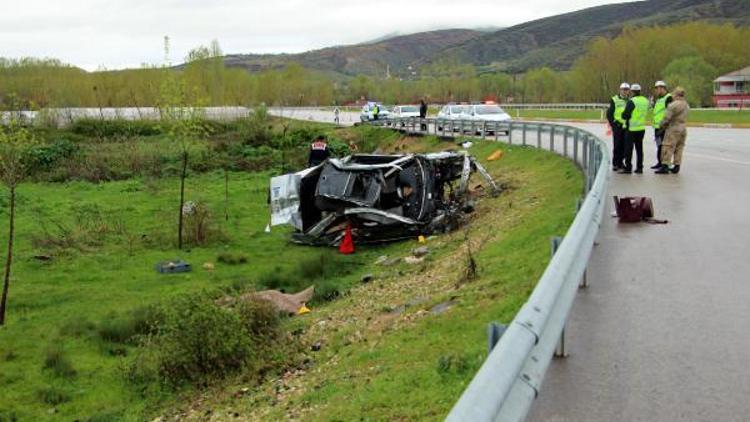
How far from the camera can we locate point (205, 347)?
9.77 m

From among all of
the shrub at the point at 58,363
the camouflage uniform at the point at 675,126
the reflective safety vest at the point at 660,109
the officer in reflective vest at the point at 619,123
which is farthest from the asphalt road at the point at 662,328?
the shrub at the point at 58,363

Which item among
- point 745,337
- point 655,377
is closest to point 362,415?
point 655,377

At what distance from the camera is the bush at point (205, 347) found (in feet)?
32.0

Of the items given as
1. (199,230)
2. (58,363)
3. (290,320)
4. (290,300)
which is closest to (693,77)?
(199,230)

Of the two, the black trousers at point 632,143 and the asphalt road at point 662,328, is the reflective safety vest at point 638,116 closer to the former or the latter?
the black trousers at point 632,143

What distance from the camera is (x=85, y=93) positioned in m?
82.2

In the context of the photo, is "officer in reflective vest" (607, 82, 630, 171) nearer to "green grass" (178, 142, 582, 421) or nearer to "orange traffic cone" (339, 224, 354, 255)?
"green grass" (178, 142, 582, 421)

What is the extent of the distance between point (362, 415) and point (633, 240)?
476 centimetres

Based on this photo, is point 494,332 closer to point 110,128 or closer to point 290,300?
point 290,300

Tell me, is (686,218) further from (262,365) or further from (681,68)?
(681,68)

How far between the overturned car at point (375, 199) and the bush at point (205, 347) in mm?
8561

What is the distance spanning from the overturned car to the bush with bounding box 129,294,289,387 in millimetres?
8561

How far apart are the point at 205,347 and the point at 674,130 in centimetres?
1099

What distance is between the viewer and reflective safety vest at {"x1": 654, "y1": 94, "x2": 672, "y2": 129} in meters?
16.7
